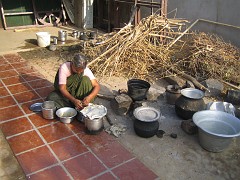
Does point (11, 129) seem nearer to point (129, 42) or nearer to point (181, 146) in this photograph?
point (181, 146)

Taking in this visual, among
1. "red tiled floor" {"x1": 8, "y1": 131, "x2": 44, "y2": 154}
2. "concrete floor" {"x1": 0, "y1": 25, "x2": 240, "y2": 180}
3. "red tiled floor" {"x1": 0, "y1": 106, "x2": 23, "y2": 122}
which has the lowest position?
"concrete floor" {"x1": 0, "y1": 25, "x2": 240, "y2": 180}

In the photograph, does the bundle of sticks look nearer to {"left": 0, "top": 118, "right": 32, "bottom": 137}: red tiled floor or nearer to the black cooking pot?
the black cooking pot

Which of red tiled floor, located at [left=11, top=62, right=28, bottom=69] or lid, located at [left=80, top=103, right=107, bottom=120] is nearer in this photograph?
lid, located at [left=80, top=103, right=107, bottom=120]

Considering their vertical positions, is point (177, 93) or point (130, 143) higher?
point (177, 93)

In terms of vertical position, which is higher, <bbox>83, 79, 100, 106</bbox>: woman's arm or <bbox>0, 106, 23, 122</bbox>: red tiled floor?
<bbox>83, 79, 100, 106</bbox>: woman's arm

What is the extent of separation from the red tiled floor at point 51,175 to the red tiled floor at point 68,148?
219 mm

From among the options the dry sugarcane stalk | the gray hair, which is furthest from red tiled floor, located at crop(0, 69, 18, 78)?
the dry sugarcane stalk

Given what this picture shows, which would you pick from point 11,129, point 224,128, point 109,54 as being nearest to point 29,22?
point 109,54

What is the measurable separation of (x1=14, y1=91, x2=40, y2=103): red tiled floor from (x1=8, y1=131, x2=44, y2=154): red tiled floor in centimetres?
121

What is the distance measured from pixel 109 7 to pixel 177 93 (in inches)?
264

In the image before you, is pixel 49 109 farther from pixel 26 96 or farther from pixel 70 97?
pixel 26 96

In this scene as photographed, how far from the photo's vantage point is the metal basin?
138 inches

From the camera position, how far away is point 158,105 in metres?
4.96

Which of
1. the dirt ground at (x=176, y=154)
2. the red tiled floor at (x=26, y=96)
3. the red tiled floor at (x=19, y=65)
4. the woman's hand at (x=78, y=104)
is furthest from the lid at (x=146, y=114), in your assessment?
the red tiled floor at (x=19, y=65)
